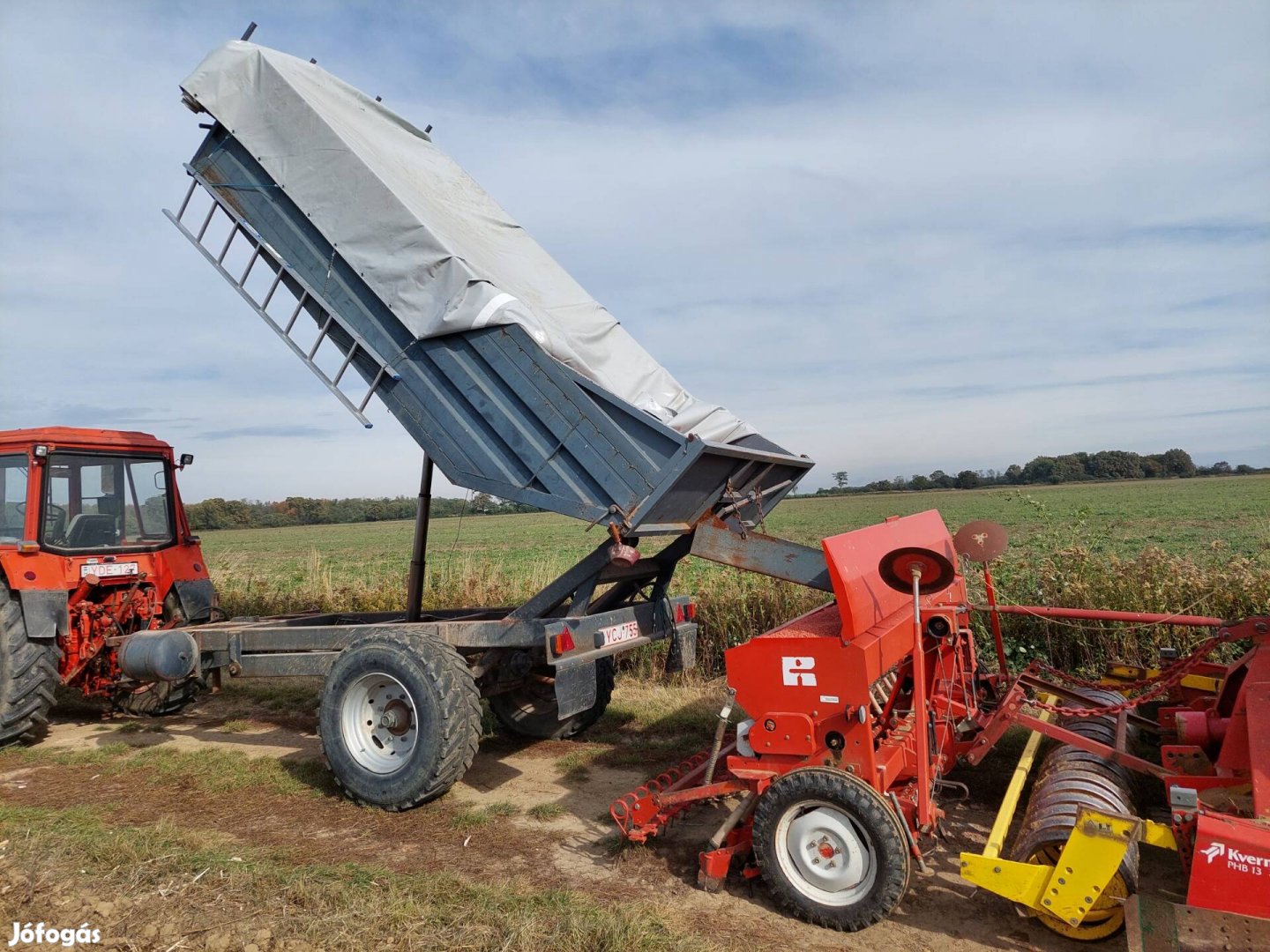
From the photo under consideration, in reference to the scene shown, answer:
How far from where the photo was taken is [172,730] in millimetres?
7910

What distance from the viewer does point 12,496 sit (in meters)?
7.37

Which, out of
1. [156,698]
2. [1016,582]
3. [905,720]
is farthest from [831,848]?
[156,698]

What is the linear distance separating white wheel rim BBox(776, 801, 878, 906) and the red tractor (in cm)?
489

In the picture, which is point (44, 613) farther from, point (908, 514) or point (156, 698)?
point (908, 514)

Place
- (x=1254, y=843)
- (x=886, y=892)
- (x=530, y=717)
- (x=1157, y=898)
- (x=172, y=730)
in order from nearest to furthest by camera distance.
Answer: (x=1254, y=843) → (x=1157, y=898) → (x=886, y=892) → (x=530, y=717) → (x=172, y=730)

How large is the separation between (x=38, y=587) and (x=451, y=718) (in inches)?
166

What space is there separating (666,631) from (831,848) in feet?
8.82

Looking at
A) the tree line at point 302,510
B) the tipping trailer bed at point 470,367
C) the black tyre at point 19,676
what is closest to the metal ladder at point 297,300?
the tipping trailer bed at point 470,367

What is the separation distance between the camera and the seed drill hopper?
3803mm

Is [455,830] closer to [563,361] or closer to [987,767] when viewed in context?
[563,361]

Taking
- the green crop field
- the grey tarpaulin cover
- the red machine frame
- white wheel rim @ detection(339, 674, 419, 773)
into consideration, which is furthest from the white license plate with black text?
the green crop field

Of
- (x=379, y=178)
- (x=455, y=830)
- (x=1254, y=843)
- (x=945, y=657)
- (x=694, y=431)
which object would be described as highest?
(x=379, y=178)

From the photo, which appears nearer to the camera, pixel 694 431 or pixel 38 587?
pixel 694 431

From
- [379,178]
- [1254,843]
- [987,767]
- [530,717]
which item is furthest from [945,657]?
[379,178]
